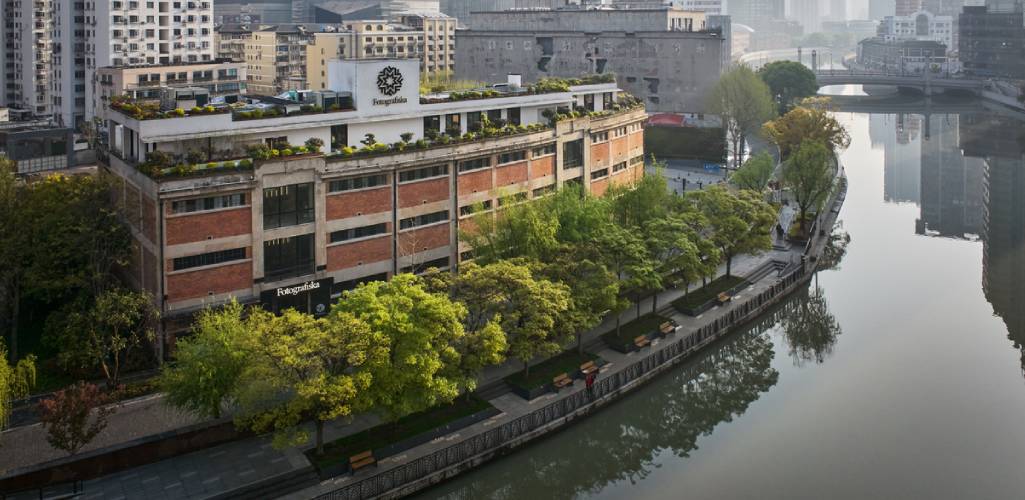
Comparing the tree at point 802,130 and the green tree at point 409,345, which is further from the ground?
the tree at point 802,130

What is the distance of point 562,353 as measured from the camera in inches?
1757

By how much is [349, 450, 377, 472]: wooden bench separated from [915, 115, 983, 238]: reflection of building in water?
60.1 m

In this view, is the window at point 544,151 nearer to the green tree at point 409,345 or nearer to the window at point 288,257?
the window at point 288,257

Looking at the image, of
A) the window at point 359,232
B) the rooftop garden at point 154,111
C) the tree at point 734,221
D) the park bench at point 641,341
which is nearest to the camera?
the rooftop garden at point 154,111

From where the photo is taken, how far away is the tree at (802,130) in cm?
9006

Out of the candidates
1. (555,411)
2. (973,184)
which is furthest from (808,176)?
(973,184)

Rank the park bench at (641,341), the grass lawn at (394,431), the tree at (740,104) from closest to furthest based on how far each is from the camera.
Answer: the grass lawn at (394,431)
the park bench at (641,341)
the tree at (740,104)

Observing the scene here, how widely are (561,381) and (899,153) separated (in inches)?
3775

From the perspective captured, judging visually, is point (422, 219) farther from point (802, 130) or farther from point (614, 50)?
point (614, 50)

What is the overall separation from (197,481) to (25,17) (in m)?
86.6

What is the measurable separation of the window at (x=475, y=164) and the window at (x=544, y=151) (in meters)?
3.86

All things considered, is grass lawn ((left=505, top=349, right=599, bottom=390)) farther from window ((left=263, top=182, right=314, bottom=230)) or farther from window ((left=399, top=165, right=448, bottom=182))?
window ((left=263, top=182, right=314, bottom=230))

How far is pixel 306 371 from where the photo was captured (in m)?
32.2

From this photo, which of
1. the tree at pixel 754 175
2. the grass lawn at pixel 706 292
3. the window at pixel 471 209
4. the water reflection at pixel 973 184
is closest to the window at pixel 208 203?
the window at pixel 471 209
